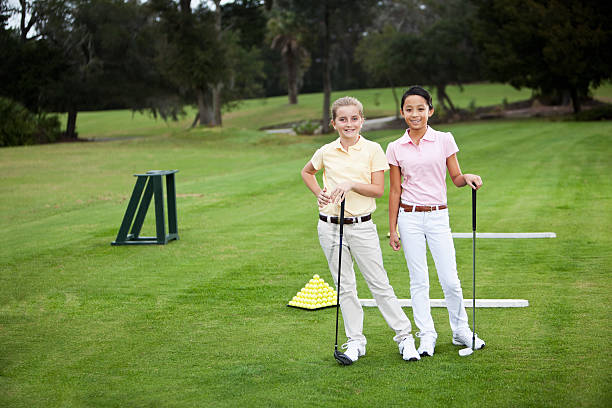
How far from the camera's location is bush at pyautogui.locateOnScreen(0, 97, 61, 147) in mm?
40353

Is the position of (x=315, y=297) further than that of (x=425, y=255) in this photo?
Yes

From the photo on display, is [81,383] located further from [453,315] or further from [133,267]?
[133,267]

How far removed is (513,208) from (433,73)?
41453mm

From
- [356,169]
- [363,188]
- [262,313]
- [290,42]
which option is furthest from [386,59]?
[363,188]

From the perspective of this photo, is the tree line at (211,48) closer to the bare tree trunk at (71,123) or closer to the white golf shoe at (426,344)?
the bare tree trunk at (71,123)

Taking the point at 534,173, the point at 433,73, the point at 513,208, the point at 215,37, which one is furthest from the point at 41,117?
the point at 513,208

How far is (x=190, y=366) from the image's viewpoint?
17.7 feet

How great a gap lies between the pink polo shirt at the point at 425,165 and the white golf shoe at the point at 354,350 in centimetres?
116

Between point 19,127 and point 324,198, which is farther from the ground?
point 324,198

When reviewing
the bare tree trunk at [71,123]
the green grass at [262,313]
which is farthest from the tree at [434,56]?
the green grass at [262,313]

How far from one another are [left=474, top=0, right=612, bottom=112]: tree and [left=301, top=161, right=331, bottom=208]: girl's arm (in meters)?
38.0

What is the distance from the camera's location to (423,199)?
17.4ft

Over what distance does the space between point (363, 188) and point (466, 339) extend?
57.6 inches

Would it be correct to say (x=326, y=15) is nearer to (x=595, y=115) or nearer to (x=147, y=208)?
(x=595, y=115)
